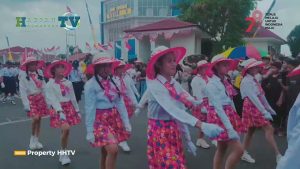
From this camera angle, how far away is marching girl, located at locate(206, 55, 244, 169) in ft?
16.8

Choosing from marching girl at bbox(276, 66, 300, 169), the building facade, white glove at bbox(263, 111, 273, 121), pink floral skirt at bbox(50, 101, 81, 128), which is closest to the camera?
marching girl at bbox(276, 66, 300, 169)

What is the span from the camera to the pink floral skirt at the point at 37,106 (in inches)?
331

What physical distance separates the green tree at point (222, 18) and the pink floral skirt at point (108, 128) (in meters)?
19.8

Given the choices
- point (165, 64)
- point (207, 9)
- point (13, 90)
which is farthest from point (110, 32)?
point (165, 64)

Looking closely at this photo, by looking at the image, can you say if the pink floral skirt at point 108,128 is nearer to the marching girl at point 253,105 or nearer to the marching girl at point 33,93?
the marching girl at point 253,105

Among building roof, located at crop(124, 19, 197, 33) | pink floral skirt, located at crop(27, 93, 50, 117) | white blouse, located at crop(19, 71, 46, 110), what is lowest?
pink floral skirt, located at crop(27, 93, 50, 117)

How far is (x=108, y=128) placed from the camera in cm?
534

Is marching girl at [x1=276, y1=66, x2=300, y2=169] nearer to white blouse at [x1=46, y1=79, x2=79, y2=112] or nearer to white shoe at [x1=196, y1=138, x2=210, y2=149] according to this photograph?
white blouse at [x1=46, y1=79, x2=79, y2=112]

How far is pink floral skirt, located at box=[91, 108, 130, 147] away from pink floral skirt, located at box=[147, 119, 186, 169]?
3.39ft

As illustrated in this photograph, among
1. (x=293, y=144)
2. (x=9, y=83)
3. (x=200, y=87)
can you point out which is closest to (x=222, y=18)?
(x=9, y=83)

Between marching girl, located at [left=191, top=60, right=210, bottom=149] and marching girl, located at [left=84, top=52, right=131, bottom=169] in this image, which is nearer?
marching girl, located at [left=84, top=52, right=131, bottom=169]

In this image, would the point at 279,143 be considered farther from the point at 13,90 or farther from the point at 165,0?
the point at 165,0

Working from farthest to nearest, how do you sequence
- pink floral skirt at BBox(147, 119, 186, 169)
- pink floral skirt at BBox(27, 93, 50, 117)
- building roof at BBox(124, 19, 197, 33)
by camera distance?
building roof at BBox(124, 19, 197, 33) → pink floral skirt at BBox(27, 93, 50, 117) → pink floral skirt at BBox(147, 119, 186, 169)

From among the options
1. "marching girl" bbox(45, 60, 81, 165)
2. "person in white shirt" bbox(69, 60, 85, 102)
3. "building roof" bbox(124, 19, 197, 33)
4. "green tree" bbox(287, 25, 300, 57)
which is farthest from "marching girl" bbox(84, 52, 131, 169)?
"green tree" bbox(287, 25, 300, 57)
